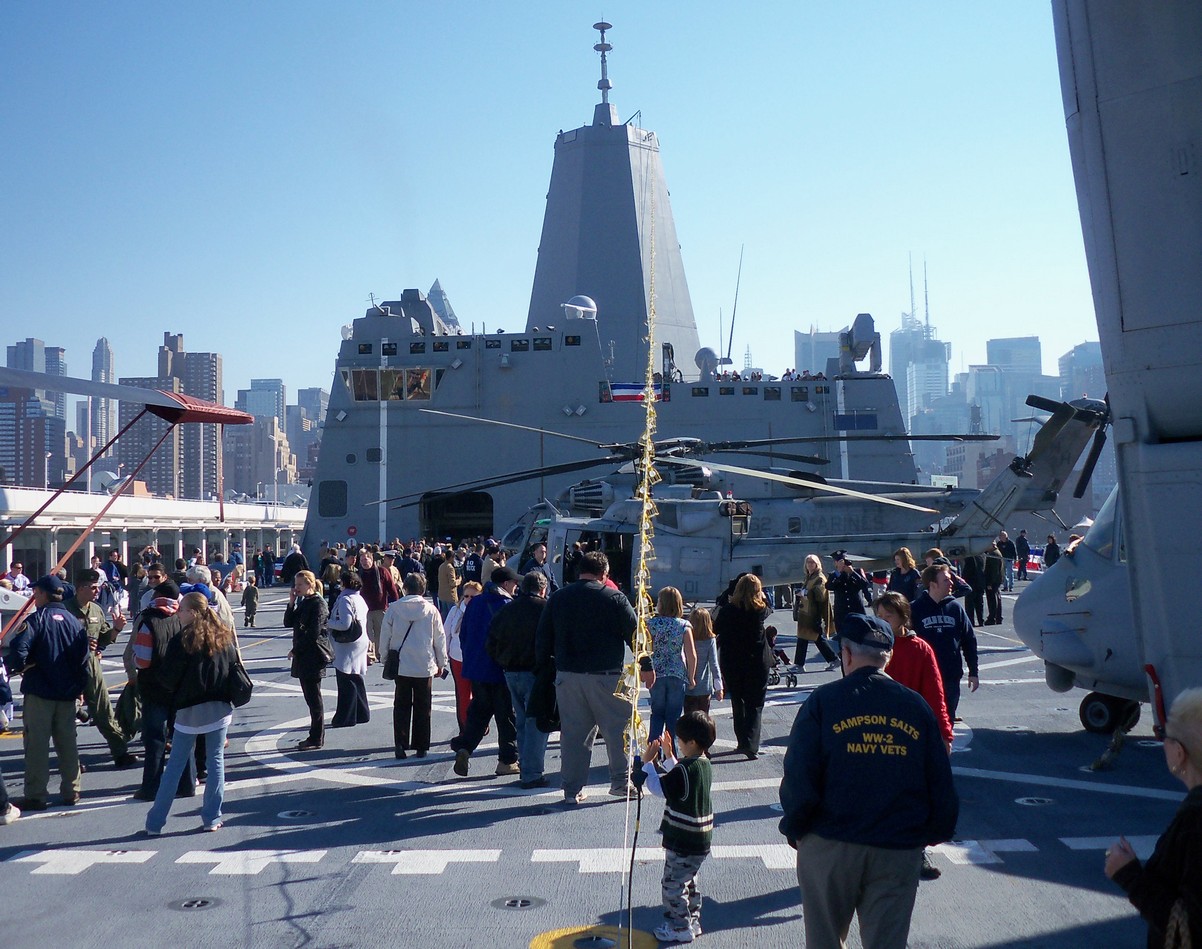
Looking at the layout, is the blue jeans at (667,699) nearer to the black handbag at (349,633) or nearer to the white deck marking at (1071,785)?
the white deck marking at (1071,785)

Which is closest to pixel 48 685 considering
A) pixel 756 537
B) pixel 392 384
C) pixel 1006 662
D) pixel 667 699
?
pixel 667 699

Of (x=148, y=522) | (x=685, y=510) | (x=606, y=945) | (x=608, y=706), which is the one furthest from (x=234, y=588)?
(x=606, y=945)

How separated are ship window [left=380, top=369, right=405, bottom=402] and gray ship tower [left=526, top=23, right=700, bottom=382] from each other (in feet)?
17.1

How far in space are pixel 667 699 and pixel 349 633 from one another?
11.0ft

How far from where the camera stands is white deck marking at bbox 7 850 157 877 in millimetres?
5750

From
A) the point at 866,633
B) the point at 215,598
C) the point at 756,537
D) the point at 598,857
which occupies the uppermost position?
the point at 756,537

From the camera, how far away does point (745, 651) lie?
8234 mm

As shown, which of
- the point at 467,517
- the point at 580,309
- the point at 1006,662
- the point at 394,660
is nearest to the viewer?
the point at 394,660

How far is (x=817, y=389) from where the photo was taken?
32406mm

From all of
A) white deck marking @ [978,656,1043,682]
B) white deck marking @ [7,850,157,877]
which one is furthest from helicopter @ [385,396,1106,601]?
white deck marking @ [7,850,157,877]

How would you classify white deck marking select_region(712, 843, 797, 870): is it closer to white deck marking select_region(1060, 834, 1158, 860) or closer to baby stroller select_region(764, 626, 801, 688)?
white deck marking select_region(1060, 834, 1158, 860)

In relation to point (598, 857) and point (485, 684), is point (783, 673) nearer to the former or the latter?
point (485, 684)

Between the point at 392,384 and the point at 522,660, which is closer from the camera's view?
the point at 522,660

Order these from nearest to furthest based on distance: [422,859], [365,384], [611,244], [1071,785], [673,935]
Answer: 1. [673,935]
2. [422,859]
3. [1071,785]
4. [365,384]
5. [611,244]
